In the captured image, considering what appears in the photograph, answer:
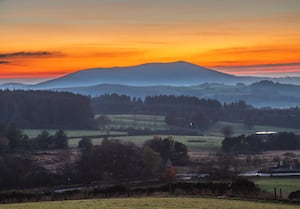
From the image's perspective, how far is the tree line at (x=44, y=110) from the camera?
12256cm

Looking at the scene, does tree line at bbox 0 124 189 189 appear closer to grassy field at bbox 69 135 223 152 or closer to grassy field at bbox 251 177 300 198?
grassy field at bbox 69 135 223 152

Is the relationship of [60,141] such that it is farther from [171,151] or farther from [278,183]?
[278,183]

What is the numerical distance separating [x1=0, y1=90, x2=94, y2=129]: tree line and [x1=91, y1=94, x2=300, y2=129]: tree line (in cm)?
1705

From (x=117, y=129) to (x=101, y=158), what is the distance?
Answer: 148 ft

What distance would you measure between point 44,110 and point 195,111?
44.2 metres

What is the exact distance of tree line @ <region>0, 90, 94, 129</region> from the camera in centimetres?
12256

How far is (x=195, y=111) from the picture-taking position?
494 feet

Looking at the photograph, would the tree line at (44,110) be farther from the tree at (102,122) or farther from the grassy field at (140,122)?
the grassy field at (140,122)

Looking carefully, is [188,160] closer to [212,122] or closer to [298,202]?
[298,202]

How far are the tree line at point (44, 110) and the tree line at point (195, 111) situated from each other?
17053 mm

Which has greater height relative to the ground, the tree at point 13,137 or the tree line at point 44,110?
the tree line at point 44,110

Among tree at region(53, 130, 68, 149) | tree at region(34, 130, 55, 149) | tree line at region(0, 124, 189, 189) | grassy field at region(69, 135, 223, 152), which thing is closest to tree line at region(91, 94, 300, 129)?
grassy field at region(69, 135, 223, 152)

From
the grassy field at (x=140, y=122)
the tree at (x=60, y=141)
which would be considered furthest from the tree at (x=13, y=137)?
the grassy field at (x=140, y=122)

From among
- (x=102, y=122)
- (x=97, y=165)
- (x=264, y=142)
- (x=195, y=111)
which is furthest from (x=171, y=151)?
(x=195, y=111)
